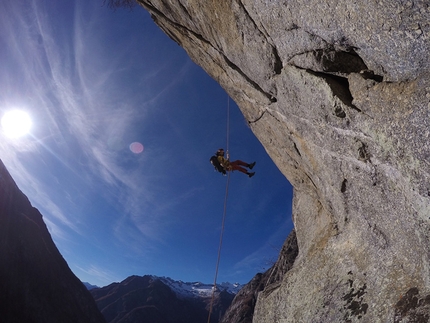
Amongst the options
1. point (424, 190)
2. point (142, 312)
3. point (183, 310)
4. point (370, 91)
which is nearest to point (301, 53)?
point (370, 91)

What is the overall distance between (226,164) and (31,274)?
36093 mm

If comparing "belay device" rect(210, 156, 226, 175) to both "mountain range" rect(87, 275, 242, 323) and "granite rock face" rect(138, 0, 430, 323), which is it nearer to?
"granite rock face" rect(138, 0, 430, 323)

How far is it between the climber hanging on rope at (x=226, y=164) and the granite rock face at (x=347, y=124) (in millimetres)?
4602

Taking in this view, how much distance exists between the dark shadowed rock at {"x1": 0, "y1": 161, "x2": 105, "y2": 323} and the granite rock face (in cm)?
3536

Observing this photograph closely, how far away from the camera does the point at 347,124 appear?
4.68m

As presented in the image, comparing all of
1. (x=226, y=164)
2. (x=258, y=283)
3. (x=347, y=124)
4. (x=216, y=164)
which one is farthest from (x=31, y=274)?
(x=347, y=124)

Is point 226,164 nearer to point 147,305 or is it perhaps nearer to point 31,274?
point 31,274

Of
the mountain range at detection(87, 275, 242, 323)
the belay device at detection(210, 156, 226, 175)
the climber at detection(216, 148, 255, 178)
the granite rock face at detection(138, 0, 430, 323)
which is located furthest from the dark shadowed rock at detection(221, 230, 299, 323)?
the mountain range at detection(87, 275, 242, 323)

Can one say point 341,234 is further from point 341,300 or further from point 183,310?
point 183,310

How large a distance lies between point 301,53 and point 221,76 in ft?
13.7

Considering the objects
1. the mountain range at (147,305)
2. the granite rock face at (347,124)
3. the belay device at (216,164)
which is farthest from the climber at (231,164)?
the mountain range at (147,305)

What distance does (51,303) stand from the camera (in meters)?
34.5

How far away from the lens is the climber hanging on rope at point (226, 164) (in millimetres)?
11984

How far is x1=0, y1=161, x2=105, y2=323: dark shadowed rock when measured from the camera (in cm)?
3019
